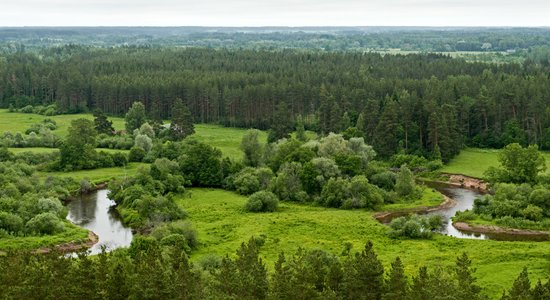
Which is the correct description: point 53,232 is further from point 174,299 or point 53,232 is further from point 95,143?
point 95,143

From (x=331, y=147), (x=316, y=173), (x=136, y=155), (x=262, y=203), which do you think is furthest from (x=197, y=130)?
(x=262, y=203)

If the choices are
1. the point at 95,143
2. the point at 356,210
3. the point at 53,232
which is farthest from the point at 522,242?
the point at 95,143

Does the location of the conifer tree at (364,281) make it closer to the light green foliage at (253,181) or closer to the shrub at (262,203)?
the shrub at (262,203)

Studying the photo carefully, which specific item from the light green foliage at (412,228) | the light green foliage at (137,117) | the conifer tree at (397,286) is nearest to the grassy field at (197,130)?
the light green foliage at (137,117)

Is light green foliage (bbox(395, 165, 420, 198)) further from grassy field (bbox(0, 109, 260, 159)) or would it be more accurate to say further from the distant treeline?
grassy field (bbox(0, 109, 260, 159))

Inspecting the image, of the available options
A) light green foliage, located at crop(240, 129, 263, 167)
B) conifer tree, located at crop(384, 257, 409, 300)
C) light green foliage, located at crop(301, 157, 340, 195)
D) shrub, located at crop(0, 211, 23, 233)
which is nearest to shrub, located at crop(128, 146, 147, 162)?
light green foliage, located at crop(240, 129, 263, 167)

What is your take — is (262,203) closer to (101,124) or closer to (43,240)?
(43,240)
